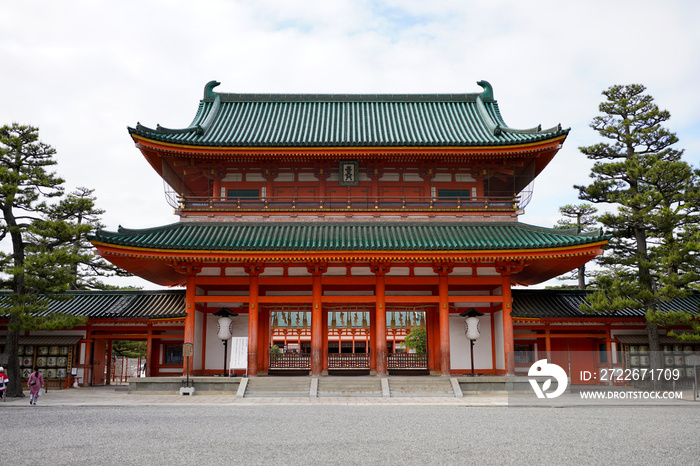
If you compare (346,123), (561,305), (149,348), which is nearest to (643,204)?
(561,305)

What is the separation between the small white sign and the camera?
24.9 metres

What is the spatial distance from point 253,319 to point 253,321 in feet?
0.28

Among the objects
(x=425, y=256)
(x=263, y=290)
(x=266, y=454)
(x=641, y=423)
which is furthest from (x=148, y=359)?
(x=641, y=423)

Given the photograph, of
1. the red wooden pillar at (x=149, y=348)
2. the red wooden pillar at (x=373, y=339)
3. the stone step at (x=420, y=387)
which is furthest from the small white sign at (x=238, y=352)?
the stone step at (x=420, y=387)

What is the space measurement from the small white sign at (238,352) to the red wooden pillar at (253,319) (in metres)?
1.46

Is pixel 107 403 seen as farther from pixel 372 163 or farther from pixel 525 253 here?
pixel 525 253

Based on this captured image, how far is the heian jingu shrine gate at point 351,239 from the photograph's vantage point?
22.8 metres

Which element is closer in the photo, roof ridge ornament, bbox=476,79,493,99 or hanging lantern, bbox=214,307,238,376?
hanging lantern, bbox=214,307,238,376

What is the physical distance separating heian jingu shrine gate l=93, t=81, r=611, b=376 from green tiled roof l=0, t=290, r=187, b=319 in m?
1.28

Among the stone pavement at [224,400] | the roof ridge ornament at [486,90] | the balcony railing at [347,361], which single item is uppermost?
the roof ridge ornament at [486,90]

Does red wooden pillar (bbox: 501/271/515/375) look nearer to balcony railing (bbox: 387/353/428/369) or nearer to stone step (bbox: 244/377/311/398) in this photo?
balcony railing (bbox: 387/353/428/369)

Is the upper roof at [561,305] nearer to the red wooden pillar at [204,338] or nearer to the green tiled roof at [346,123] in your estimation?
the green tiled roof at [346,123]

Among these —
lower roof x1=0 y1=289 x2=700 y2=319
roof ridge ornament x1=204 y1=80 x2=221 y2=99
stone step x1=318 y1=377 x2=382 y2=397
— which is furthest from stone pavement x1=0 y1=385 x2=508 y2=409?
roof ridge ornament x1=204 y1=80 x2=221 y2=99

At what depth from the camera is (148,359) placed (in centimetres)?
2602
